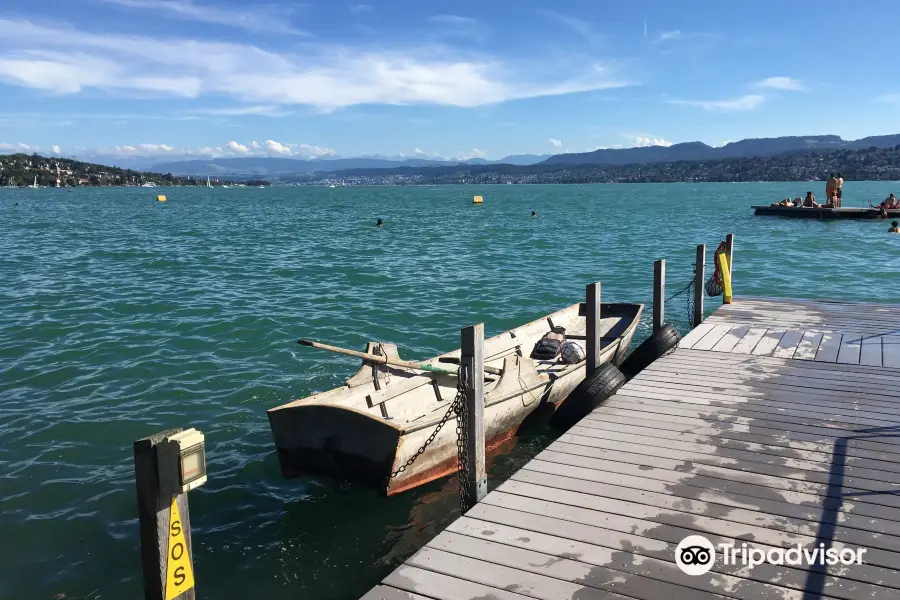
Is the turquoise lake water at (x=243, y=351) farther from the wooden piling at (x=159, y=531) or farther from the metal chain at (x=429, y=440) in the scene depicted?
the wooden piling at (x=159, y=531)

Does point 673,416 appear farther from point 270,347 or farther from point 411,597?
point 270,347

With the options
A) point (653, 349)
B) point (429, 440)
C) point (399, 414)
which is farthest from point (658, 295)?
point (429, 440)

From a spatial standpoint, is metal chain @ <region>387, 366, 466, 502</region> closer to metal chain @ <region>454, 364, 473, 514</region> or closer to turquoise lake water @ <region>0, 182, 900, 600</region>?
metal chain @ <region>454, 364, 473, 514</region>

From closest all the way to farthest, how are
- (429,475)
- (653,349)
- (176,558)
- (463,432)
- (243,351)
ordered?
(176,558)
(463,432)
(429,475)
(653,349)
(243,351)

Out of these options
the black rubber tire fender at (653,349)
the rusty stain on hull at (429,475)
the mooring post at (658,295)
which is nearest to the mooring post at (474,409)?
the rusty stain on hull at (429,475)

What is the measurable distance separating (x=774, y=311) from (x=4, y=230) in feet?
147

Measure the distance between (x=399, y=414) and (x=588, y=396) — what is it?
2726 mm

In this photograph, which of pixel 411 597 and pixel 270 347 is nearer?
pixel 411 597

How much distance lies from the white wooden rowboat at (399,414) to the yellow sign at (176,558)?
3511 mm

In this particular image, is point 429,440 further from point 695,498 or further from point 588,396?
point 588,396

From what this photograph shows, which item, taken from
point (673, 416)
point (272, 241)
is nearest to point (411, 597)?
point (673, 416)

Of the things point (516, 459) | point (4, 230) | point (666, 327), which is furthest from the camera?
point (4, 230)

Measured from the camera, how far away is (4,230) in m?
42.6

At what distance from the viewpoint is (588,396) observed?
988cm
